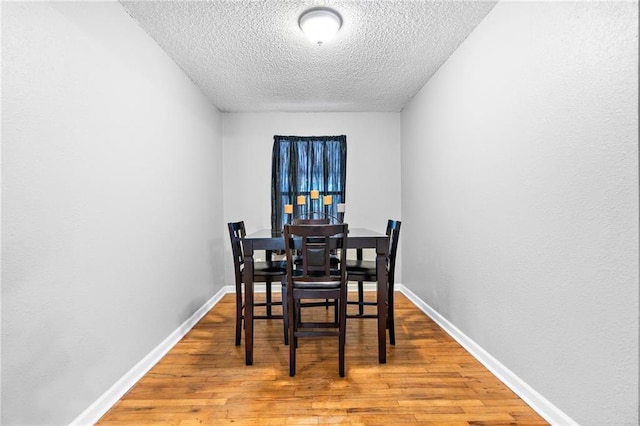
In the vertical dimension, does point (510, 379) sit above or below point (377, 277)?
below

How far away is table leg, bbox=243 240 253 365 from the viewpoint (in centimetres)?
219

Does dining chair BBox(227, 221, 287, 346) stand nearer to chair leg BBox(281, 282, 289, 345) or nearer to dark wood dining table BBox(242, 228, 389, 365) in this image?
chair leg BBox(281, 282, 289, 345)

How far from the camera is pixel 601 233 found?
129cm

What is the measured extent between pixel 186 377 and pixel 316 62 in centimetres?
262

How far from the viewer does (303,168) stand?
13.7ft

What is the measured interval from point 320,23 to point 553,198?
5.59ft

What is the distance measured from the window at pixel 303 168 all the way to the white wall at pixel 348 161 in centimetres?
9

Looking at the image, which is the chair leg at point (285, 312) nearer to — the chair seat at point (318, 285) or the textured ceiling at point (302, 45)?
the chair seat at point (318, 285)

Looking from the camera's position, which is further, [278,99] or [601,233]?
[278,99]

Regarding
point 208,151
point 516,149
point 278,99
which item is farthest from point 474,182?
point 208,151

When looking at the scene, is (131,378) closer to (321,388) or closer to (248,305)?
(248,305)

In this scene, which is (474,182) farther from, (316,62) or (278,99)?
(278,99)

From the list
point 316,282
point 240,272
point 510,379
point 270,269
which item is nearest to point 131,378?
Answer: point 240,272

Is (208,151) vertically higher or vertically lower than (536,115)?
Result: higher
